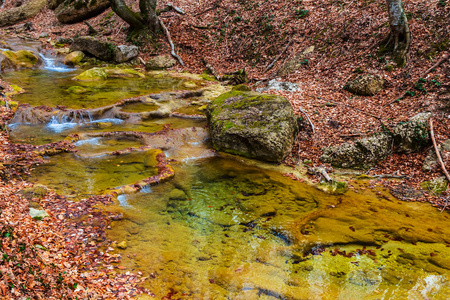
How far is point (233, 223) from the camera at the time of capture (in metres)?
5.94

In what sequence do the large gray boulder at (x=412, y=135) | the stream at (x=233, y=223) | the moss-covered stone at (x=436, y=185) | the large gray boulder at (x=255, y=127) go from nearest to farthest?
the stream at (x=233, y=223) < the moss-covered stone at (x=436, y=185) < the large gray boulder at (x=412, y=135) < the large gray boulder at (x=255, y=127)

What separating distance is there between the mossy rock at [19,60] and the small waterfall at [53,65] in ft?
1.88

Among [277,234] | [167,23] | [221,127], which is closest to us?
[277,234]

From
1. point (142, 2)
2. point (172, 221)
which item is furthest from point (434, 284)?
point (142, 2)

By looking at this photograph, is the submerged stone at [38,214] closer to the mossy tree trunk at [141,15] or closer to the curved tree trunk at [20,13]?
the mossy tree trunk at [141,15]

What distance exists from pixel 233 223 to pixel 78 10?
24.1 metres

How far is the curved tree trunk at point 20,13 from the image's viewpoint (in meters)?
24.6

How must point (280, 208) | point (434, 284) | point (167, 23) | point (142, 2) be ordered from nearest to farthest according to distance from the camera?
point (434, 284) < point (280, 208) < point (142, 2) < point (167, 23)

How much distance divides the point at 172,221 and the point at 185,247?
0.86m

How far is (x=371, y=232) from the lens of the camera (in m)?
5.69

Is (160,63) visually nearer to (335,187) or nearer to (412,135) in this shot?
(335,187)

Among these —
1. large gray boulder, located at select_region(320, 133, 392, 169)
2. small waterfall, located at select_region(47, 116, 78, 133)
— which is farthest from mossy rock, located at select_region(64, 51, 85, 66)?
large gray boulder, located at select_region(320, 133, 392, 169)

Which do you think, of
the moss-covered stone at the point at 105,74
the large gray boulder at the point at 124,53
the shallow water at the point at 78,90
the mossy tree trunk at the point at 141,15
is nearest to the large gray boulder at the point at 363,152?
the shallow water at the point at 78,90

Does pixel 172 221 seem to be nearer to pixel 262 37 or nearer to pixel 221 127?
pixel 221 127
